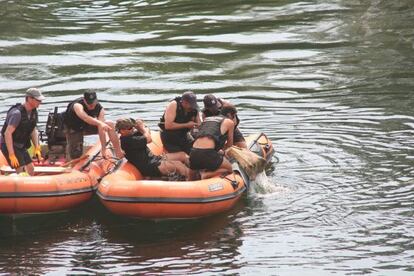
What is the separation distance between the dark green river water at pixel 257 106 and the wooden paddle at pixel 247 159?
0.33m

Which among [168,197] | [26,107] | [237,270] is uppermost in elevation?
[26,107]

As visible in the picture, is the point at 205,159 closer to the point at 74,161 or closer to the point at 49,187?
the point at 74,161

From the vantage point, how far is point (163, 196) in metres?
11.9

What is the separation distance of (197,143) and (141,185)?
142 cm

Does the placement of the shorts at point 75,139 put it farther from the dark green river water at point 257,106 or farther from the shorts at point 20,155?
the shorts at point 20,155

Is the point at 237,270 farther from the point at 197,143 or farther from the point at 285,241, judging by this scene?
the point at 197,143

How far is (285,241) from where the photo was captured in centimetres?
1188

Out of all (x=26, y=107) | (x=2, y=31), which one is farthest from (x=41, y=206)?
(x=2, y=31)

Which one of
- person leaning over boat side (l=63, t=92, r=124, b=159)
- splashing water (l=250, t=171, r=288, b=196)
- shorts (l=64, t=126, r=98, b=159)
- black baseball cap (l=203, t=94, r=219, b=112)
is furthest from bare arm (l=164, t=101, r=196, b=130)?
splashing water (l=250, t=171, r=288, b=196)

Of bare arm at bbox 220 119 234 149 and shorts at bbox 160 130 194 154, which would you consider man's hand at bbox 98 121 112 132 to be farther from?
bare arm at bbox 220 119 234 149

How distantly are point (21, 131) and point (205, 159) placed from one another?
2663 mm

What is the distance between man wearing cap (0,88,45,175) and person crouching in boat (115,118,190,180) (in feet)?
4.00

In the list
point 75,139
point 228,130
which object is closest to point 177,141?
point 228,130

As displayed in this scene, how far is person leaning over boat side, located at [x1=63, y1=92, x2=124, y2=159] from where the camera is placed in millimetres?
13367
